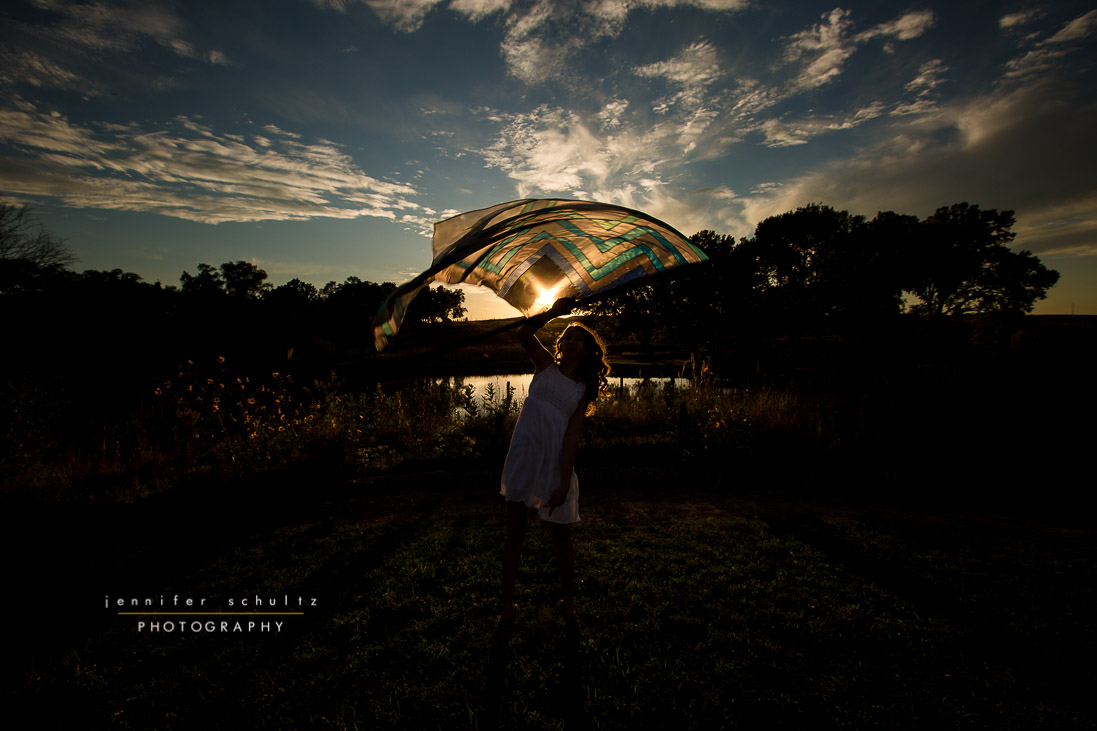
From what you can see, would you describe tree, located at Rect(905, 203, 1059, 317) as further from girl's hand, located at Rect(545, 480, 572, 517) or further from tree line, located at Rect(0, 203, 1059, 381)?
girl's hand, located at Rect(545, 480, 572, 517)

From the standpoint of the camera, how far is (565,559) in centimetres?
318

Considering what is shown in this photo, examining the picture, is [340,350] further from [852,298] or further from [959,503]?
[959,503]

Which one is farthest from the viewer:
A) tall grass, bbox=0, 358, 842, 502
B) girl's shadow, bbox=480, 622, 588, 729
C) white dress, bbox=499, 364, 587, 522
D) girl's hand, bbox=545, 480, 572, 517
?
tall grass, bbox=0, 358, 842, 502

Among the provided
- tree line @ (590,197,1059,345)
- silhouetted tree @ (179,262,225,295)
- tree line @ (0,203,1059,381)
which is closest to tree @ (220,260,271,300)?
silhouetted tree @ (179,262,225,295)

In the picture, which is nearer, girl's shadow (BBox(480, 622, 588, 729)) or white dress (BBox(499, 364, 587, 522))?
girl's shadow (BBox(480, 622, 588, 729))

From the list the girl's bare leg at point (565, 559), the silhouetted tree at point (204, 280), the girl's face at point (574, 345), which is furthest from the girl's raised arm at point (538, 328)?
the silhouetted tree at point (204, 280)

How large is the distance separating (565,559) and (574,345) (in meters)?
1.59

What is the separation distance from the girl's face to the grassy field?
2059mm

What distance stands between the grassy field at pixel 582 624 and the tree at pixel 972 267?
27.9 meters

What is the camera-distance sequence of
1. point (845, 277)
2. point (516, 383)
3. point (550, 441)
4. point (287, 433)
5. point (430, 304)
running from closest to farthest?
point (550, 441), point (430, 304), point (287, 433), point (516, 383), point (845, 277)

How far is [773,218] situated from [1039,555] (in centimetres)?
2855

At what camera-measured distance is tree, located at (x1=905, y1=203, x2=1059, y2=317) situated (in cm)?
2425

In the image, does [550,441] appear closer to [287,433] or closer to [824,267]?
[287,433]

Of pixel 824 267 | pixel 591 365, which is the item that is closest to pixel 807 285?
pixel 824 267
